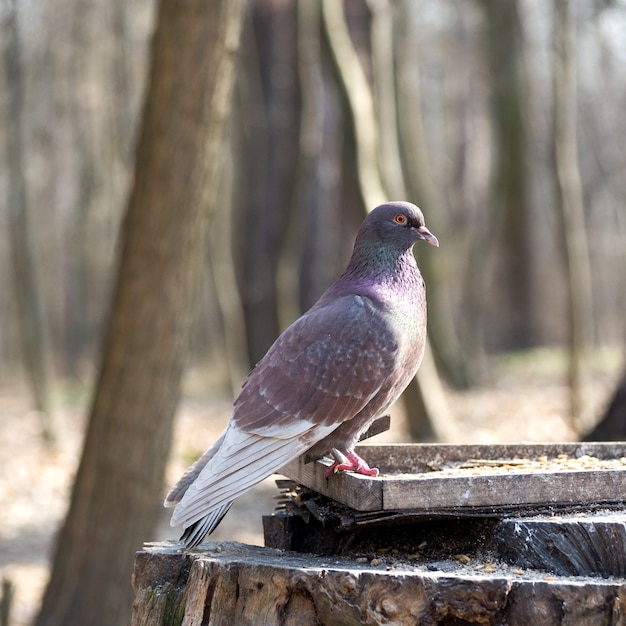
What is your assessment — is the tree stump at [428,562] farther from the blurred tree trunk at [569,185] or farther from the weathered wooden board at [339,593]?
the blurred tree trunk at [569,185]

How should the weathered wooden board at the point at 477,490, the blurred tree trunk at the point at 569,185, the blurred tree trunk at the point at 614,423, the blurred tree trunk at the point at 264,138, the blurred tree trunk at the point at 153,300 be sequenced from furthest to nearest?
the blurred tree trunk at the point at 264,138 → the blurred tree trunk at the point at 569,185 → the blurred tree trunk at the point at 614,423 → the blurred tree trunk at the point at 153,300 → the weathered wooden board at the point at 477,490

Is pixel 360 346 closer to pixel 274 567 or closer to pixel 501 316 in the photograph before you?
pixel 274 567

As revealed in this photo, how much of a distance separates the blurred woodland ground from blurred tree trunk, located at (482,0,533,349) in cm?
5

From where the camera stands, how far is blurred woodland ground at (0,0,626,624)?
1020 centimetres

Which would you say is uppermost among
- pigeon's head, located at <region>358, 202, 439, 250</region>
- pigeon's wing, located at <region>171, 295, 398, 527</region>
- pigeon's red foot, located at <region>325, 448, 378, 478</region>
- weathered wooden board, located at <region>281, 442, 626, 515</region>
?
pigeon's head, located at <region>358, 202, 439, 250</region>

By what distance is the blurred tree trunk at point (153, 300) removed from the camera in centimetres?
537

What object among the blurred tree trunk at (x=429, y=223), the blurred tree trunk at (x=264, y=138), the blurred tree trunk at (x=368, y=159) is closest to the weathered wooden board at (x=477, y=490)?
the blurred tree trunk at (x=368, y=159)

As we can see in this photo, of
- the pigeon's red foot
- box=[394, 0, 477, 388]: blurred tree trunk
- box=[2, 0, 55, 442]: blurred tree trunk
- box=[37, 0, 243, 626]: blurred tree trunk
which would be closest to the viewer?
the pigeon's red foot

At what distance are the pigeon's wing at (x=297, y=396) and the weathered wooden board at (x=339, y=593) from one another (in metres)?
0.21

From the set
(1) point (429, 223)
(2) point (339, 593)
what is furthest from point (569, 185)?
(2) point (339, 593)

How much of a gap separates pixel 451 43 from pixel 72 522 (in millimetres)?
24261

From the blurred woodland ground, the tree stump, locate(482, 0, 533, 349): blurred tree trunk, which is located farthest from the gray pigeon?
locate(482, 0, 533, 349): blurred tree trunk

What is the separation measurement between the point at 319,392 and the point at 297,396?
0.08 m

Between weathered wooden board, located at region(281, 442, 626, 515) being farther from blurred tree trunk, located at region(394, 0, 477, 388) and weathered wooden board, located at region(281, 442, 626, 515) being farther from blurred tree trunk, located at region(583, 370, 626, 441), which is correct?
blurred tree trunk, located at region(394, 0, 477, 388)
